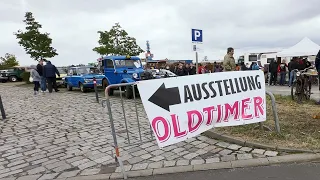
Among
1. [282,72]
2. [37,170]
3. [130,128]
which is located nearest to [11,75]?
[282,72]

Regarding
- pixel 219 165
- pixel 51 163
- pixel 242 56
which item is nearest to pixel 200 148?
pixel 219 165

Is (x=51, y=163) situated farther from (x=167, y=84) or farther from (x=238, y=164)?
(x=238, y=164)

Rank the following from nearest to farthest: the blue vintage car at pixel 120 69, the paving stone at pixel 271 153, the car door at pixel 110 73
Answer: the paving stone at pixel 271 153
the blue vintage car at pixel 120 69
the car door at pixel 110 73

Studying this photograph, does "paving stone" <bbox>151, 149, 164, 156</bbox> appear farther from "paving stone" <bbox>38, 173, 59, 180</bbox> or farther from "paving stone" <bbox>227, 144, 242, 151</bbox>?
"paving stone" <bbox>38, 173, 59, 180</bbox>

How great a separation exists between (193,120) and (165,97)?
2.13 feet

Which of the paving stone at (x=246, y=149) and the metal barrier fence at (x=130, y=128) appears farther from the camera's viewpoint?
the paving stone at (x=246, y=149)

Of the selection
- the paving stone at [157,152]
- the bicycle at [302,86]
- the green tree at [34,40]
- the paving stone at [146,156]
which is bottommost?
the paving stone at [146,156]

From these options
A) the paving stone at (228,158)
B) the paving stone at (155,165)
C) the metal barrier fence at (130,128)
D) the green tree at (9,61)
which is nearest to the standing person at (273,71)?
the metal barrier fence at (130,128)

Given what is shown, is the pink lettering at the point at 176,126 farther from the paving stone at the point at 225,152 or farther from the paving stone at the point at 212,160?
the paving stone at the point at 225,152

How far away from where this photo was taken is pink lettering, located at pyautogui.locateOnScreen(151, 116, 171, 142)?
3.67 meters

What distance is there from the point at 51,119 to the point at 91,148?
329cm

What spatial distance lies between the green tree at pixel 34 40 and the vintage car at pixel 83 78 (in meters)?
8.42

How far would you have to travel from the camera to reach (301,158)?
3.74m

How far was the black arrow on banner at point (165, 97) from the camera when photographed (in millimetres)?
3684
